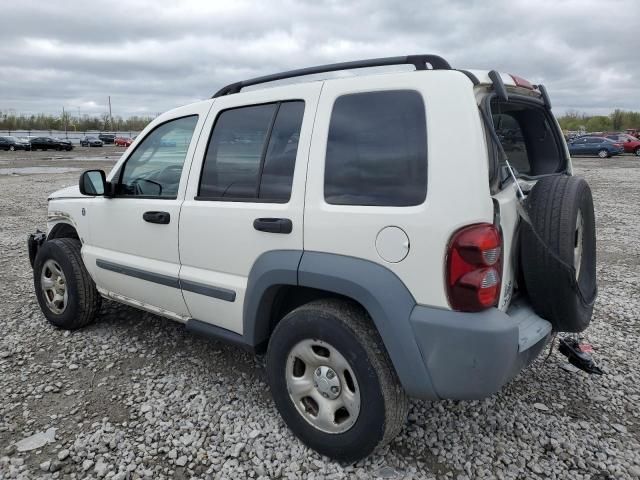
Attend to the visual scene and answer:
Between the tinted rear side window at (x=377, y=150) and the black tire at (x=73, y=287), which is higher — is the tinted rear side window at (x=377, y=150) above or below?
above

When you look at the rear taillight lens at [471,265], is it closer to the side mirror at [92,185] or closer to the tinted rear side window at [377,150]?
the tinted rear side window at [377,150]

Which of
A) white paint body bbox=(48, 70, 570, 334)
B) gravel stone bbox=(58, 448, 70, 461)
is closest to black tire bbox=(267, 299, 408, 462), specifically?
white paint body bbox=(48, 70, 570, 334)

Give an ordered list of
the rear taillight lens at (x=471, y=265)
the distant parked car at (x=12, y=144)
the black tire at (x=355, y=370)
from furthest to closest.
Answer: the distant parked car at (x=12, y=144) < the black tire at (x=355, y=370) < the rear taillight lens at (x=471, y=265)

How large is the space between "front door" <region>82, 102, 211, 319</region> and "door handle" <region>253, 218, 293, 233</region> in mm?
724

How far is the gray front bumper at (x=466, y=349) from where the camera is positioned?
2.07m

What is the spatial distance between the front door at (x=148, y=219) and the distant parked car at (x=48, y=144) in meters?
47.4

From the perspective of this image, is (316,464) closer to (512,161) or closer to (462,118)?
(462,118)

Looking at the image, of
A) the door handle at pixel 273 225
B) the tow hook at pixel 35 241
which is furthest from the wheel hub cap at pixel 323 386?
the tow hook at pixel 35 241

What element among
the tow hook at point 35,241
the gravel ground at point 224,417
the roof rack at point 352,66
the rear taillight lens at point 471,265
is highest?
the roof rack at point 352,66

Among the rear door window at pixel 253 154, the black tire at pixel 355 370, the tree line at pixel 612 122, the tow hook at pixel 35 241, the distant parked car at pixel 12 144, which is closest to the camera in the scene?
the black tire at pixel 355 370

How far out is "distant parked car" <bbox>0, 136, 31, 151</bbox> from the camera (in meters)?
42.8

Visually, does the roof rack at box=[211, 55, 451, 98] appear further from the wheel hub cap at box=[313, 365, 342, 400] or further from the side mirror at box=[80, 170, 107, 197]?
the wheel hub cap at box=[313, 365, 342, 400]

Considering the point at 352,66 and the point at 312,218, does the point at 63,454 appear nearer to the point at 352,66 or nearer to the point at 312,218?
the point at 312,218

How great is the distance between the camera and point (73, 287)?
3.98 m
